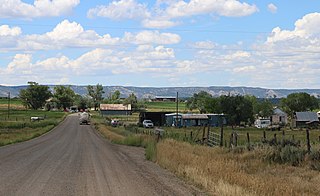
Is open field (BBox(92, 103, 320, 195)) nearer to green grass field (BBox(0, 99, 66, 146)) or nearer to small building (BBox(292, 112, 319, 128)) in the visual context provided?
green grass field (BBox(0, 99, 66, 146))

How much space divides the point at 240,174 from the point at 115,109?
17207cm

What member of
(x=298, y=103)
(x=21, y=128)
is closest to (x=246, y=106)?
(x=21, y=128)

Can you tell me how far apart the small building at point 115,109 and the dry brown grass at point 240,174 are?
521 feet

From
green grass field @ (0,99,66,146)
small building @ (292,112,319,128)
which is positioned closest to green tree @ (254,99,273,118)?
small building @ (292,112,319,128)

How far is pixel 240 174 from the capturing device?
57.6 ft

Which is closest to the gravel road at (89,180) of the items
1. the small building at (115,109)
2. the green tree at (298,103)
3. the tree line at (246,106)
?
the tree line at (246,106)

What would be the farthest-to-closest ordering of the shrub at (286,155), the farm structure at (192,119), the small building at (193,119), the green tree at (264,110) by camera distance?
1. the green tree at (264,110)
2. the small building at (193,119)
3. the farm structure at (192,119)
4. the shrub at (286,155)

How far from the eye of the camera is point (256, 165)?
76.8ft

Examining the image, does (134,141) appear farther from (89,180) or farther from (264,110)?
(264,110)

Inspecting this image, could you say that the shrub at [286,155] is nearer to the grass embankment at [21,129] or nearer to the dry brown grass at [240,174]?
the dry brown grass at [240,174]

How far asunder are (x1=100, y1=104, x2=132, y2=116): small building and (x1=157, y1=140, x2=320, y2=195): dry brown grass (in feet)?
521

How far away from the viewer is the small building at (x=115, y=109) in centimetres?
18662

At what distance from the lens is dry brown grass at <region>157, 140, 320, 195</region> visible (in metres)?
14.5

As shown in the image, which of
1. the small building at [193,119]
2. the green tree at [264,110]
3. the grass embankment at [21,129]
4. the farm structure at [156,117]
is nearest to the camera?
the grass embankment at [21,129]
